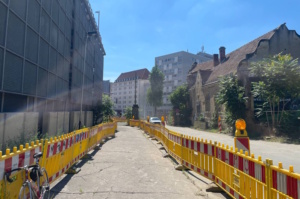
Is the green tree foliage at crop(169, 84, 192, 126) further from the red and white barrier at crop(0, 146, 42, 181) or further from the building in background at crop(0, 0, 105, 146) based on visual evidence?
the red and white barrier at crop(0, 146, 42, 181)

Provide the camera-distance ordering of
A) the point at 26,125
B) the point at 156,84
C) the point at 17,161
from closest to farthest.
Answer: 1. the point at 17,161
2. the point at 26,125
3. the point at 156,84

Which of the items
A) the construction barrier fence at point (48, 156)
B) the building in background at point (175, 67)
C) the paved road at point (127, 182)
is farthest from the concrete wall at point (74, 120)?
the building in background at point (175, 67)

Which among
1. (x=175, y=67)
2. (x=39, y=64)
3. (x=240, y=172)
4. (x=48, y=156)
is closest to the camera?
(x=240, y=172)

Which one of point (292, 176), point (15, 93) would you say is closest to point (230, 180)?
point (292, 176)

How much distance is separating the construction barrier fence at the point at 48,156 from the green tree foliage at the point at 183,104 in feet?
112

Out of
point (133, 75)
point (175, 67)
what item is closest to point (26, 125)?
point (175, 67)

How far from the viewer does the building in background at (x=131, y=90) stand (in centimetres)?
10262

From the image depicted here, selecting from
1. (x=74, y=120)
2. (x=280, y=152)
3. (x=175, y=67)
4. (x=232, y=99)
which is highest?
(x=175, y=67)

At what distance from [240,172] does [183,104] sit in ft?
131

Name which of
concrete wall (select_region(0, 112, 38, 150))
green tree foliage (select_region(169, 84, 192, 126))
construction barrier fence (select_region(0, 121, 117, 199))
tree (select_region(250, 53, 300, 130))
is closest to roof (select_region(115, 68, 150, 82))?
green tree foliage (select_region(169, 84, 192, 126))

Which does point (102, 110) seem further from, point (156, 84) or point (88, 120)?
point (156, 84)

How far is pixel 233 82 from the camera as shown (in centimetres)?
2381

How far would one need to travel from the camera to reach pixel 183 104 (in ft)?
145

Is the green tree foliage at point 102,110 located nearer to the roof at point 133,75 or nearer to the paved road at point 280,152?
the paved road at point 280,152
